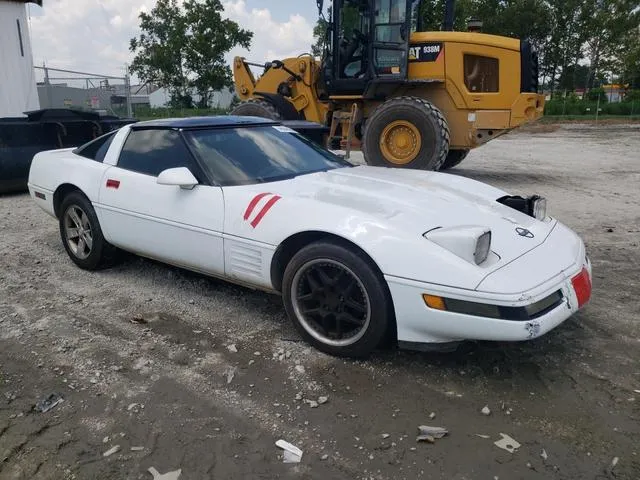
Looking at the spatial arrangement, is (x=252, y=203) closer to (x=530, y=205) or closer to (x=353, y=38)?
(x=530, y=205)

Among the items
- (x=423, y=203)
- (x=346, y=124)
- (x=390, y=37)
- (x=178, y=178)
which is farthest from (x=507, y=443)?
(x=346, y=124)

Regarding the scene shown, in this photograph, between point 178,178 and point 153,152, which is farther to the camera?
point 153,152

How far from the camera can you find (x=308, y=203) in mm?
3232

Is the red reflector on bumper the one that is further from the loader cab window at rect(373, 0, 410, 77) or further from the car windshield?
the loader cab window at rect(373, 0, 410, 77)

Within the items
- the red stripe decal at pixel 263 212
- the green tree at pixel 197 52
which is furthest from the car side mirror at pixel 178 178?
the green tree at pixel 197 52

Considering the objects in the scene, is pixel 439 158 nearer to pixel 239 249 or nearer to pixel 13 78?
pixel 239 249

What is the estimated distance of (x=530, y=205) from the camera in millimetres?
3639

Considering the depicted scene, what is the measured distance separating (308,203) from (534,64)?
8030 mm

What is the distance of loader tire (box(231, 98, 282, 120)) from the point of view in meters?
10.5

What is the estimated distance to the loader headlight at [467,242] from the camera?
8.91ft

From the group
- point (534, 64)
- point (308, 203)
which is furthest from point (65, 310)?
point (534, 64)

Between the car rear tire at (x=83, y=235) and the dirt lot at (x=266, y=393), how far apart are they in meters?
0.24

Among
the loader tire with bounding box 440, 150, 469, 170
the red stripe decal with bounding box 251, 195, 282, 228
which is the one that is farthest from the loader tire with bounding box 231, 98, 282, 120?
the red stripe decal with bounding box 251, 195, 282, 228

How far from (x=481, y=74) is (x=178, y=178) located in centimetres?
718
